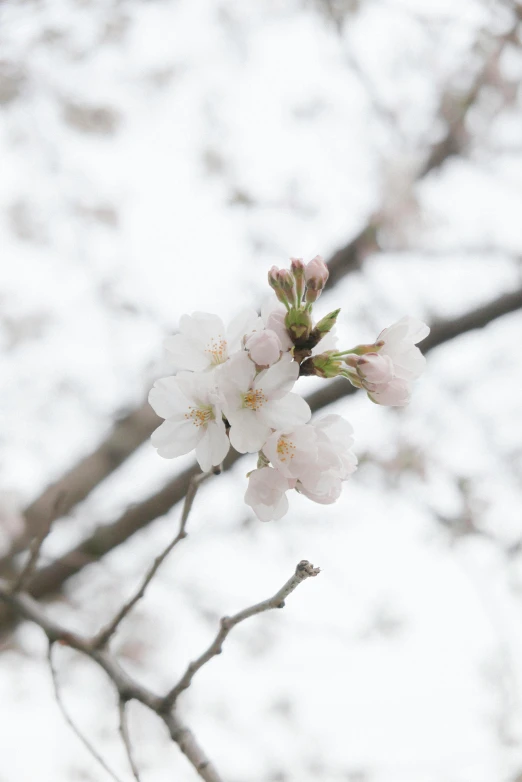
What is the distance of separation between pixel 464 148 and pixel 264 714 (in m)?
5.24

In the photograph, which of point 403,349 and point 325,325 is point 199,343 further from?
point 403,349

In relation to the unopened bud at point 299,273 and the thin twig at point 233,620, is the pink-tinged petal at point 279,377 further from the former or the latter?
the thin twig at point 233,620

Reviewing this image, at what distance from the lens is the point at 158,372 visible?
287cm

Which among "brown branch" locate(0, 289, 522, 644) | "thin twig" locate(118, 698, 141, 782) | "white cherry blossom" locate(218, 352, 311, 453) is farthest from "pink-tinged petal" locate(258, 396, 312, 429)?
"brown branch" locate(0, 289, 522, 644)

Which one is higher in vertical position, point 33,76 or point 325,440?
point 33,76

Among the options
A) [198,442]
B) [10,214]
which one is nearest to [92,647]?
[198,442]

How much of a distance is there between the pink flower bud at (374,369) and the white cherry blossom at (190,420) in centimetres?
21

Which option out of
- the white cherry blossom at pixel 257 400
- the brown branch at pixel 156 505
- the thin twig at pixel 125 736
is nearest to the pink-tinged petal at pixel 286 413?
the white cherry blossom at pixel 257 400

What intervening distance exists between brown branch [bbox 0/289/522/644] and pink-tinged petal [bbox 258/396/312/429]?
1226 mm

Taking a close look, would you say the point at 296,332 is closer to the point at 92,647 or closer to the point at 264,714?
the point at 92,647

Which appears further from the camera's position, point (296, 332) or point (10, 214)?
point (10, 214)

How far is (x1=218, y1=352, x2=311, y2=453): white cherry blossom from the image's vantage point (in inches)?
29.2

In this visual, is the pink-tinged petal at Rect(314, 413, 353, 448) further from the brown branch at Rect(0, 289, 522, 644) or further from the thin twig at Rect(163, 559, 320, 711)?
the brown branch at Rect(0, 289, 522, 644)

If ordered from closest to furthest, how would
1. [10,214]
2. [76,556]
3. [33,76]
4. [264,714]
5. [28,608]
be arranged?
[28,608] < [76,556] < [33,76] < [10,214] < [264,714]
